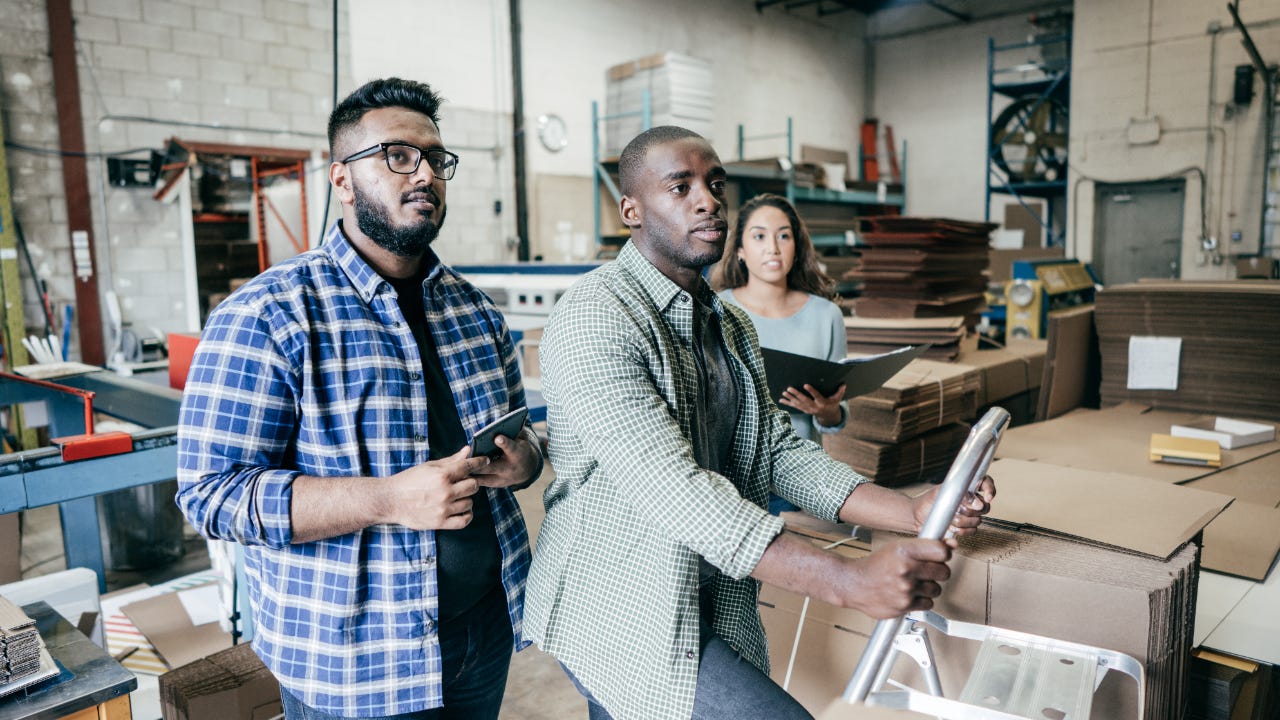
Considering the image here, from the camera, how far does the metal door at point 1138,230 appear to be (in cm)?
869

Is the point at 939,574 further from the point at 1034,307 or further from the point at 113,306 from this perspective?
the point at 113,306

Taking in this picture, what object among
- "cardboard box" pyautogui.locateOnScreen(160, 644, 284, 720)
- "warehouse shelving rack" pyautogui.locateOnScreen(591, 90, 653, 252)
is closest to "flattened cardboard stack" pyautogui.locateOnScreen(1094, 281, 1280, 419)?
"cardboard box" pyautogui.locateOnScreen(160, 644, 284, 720)

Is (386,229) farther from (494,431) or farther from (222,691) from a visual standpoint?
(222,691)

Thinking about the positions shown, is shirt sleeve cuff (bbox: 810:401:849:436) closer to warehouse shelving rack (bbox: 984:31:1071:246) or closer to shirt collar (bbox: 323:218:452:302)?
shirt collar (bbox: 323:218:452:302)

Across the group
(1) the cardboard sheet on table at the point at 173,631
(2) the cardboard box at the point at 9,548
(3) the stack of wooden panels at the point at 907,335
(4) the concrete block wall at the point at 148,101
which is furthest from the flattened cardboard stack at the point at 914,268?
(4) the concrete block wall at the point at 148,101

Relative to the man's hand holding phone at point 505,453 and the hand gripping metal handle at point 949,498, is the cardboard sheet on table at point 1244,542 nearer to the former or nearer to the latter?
the hand gripping metal handle at point 949,498

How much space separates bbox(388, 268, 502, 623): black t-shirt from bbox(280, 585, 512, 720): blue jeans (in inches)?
1.1

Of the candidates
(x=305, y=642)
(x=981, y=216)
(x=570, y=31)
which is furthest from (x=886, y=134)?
(x=305, y=642)

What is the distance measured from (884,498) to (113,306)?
6039 mm

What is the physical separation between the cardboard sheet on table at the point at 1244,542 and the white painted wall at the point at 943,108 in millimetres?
10031

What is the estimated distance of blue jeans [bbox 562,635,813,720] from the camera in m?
1.14

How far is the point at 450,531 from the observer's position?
51.6 inches

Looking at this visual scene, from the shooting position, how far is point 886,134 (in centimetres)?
1238

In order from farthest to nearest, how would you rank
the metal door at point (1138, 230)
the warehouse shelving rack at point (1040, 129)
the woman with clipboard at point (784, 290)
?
the warehouse shelving rack at point (1040, 129), the metal door at point (1138, 230), the woman with clipboard at point (784, 290)
